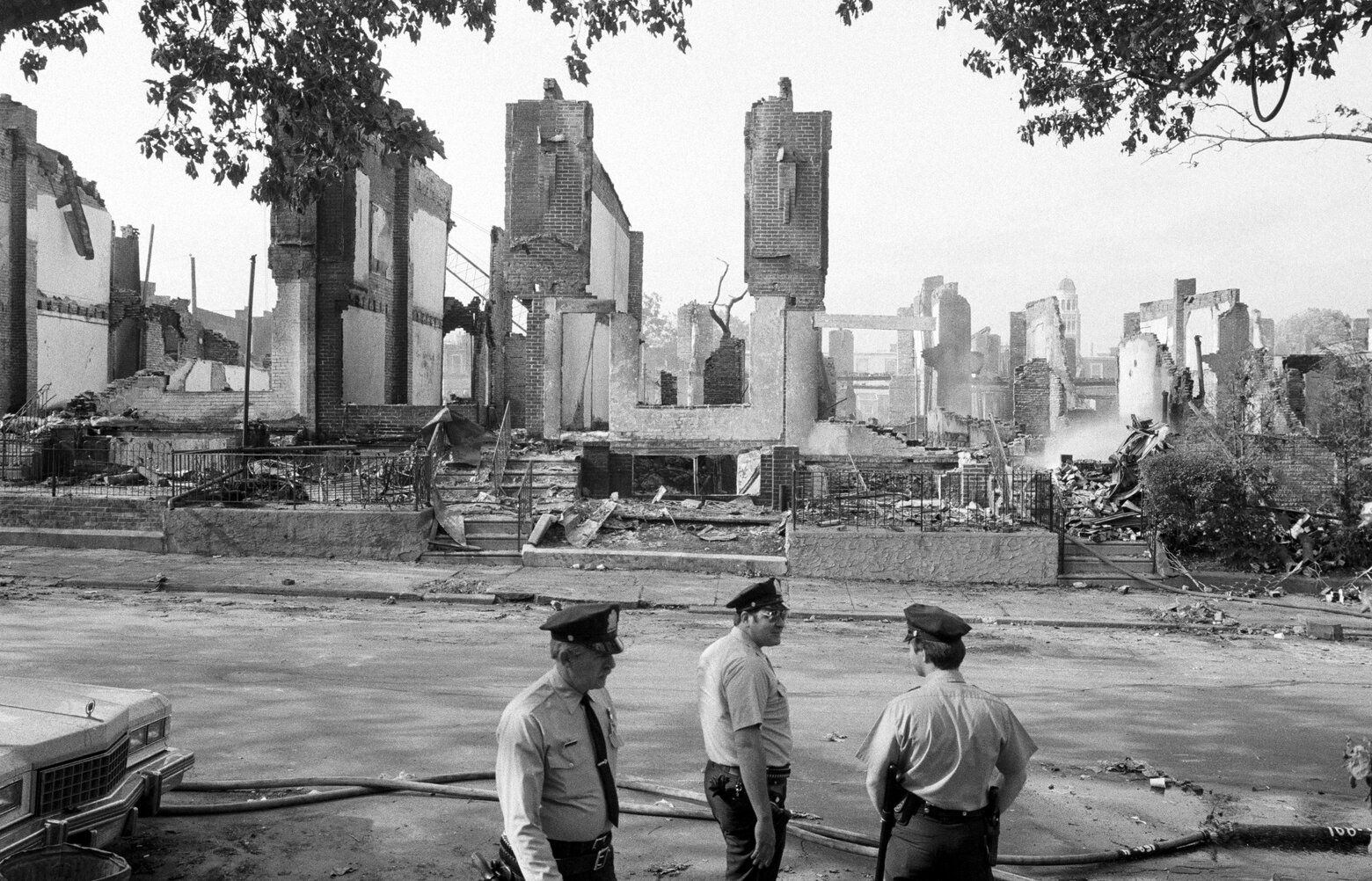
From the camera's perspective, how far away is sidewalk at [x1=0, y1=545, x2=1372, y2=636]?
1381 centimetres

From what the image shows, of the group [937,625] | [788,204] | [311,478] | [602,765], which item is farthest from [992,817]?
[788,204]

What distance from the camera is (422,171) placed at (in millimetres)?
30609

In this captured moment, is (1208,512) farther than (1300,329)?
No

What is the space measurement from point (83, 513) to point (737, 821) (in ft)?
54.0

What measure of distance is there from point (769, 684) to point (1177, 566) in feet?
44.6

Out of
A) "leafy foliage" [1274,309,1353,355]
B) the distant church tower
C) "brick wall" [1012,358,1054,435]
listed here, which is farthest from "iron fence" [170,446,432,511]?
the distant church tower

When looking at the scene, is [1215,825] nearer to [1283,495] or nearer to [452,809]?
[452,809]

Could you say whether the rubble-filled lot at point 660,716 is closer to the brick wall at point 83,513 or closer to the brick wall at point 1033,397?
the brick wall at point 83,513

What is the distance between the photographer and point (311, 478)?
59.9ft

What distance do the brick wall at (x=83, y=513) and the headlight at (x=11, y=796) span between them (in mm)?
14130

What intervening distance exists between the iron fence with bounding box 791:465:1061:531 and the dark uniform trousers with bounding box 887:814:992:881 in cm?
1186

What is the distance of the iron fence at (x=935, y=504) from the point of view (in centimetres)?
1647

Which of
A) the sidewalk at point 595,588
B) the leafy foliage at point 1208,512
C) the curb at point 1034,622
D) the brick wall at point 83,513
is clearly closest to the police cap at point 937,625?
the curb at point 1034,622

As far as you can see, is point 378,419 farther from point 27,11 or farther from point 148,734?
point 148,734
